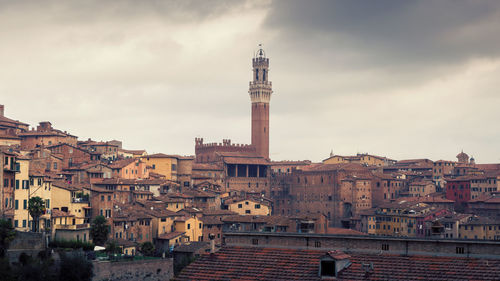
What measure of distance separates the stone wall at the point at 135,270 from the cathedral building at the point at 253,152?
2022 inches

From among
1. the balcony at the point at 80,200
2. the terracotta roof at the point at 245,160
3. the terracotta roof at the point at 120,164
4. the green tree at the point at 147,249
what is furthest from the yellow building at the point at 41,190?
the terracotta roof at the point at 245,160

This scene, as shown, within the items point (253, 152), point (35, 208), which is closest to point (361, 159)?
point (253, 152)

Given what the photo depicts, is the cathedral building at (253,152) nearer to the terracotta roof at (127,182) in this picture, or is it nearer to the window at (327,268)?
the terracotta roof at (127,182)

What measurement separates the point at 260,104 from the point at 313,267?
120577 millimetres

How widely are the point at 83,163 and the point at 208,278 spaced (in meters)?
70.5

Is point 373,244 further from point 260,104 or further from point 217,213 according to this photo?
point 260,104

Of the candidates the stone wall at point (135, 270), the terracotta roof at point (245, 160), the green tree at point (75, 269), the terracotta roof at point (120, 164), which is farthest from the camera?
the terracotta roof at point (245, 160)

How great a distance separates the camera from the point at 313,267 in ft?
83.0

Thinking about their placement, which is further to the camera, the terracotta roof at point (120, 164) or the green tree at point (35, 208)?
the terracotta roof at point (120, 164)

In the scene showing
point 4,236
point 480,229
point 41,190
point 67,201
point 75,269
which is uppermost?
point 41,190

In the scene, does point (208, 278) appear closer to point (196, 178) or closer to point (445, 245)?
point (445, 245)

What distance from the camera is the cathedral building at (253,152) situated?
401ft

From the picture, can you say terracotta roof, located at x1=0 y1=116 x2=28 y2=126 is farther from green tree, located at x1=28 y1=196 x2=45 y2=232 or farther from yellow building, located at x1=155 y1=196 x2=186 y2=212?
green tree, located at x1=28 y1=196 x2=45 y2=232

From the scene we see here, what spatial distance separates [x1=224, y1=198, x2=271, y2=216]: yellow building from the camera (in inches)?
3770
